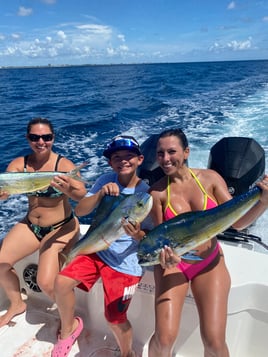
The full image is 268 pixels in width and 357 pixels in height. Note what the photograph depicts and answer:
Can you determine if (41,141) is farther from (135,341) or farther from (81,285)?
(135,341)

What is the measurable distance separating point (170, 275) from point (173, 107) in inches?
553

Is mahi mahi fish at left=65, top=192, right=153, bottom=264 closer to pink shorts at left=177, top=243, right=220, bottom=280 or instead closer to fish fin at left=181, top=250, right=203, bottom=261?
fish fin at left=181, top=250, right=203, bottom=261

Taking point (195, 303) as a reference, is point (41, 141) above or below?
above

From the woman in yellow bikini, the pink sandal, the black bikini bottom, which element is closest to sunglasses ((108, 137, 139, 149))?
the woman in yellow bikini

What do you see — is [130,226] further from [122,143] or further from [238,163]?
[238,163]

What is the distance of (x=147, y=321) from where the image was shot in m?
2.51

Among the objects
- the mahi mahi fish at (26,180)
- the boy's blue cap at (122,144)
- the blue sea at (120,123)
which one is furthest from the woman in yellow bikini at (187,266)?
the blue sea at (120,123)

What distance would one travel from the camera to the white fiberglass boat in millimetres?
2256

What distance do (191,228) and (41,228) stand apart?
57.6 inches

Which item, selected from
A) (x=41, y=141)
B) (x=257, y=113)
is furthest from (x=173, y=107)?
(x=41, y=141)

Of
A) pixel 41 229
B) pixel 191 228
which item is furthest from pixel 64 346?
pixel 191 228

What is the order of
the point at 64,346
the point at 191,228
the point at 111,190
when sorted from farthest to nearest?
the point at 64,346, the point at 111,190, the point at 191,228

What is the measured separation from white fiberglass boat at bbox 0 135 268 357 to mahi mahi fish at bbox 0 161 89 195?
0.74 meters

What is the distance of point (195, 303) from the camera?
2.21 m
